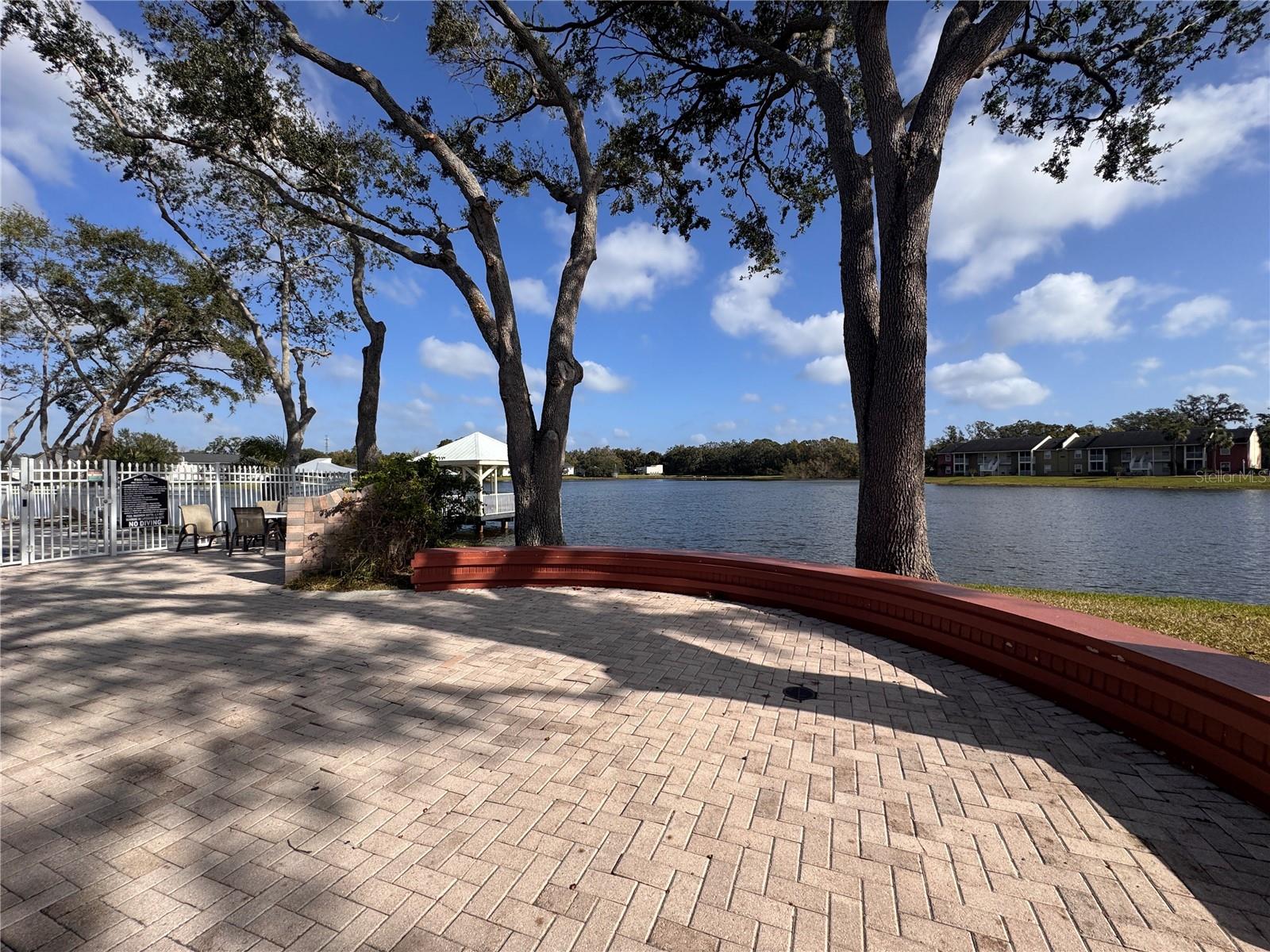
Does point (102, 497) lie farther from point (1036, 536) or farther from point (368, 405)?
point (1036, 536)

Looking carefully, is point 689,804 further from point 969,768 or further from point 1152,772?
point 1152,772

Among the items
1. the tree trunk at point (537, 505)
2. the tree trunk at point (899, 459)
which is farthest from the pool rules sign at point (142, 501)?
the tree trunk at point (899, 459)

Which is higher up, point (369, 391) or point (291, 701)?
point (369, 391)

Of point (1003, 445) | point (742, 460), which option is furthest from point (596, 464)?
point (1003, 445)

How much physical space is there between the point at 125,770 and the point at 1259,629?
9250mm

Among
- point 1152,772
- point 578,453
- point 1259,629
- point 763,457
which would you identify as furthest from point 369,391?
point 578,453

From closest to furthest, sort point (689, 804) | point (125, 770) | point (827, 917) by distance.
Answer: point (827, 917), point (689, 804), point (125, 770)

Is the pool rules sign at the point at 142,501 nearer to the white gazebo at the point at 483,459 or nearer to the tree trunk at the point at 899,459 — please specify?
the white gazebo at the point at 483,459

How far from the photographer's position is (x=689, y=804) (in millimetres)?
2377

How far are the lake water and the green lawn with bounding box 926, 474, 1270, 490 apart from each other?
45.2ft

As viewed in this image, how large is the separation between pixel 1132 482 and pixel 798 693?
6930cm

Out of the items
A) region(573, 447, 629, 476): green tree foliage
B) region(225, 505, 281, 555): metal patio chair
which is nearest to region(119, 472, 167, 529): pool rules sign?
region(225, 505, 281, 555): metal patio chair

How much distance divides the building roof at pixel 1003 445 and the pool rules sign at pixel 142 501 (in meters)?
89.6

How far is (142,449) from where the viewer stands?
28734 millimetres
